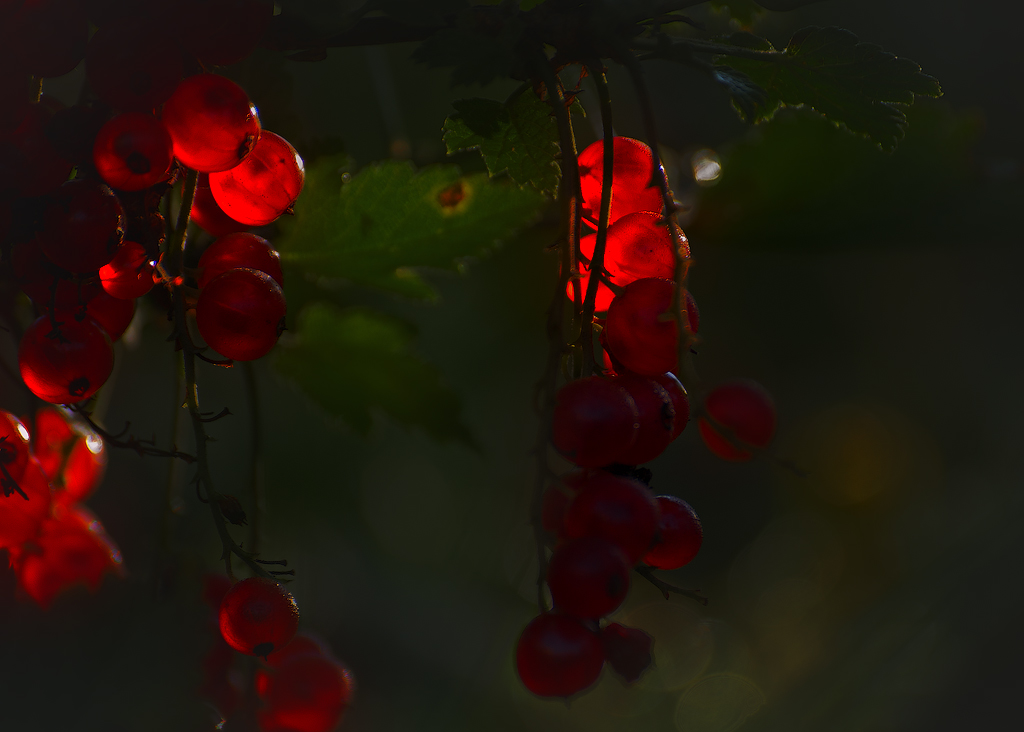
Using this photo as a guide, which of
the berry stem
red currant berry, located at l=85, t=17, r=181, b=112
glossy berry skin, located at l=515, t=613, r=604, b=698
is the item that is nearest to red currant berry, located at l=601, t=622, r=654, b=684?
glossy berry skin, located at l=515, t=613, r=604, b=698

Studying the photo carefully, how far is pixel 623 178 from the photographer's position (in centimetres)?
40

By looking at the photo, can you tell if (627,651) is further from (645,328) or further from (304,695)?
(304,695)

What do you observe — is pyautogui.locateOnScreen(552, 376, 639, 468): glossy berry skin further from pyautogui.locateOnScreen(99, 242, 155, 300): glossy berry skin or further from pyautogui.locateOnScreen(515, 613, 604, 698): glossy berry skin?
pyautogui.locateOnScreen(99, 242, 155, 300): glossy berry skin

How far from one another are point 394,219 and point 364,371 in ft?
0.51

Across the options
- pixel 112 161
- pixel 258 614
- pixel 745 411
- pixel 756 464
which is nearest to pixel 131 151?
pixel 112 161

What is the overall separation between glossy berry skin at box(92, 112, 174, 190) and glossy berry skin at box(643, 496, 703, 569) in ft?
0.95

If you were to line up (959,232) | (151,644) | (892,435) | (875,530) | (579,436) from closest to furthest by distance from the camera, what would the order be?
1. (579,436)
2. (151,644)
3. (959,232)
4. (875,530)
5. (892,435)

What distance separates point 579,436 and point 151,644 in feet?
2.06

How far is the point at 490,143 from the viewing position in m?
0.40

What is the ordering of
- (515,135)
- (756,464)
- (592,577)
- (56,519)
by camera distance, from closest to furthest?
(592,577), (515,135), (56,519), (756,464)

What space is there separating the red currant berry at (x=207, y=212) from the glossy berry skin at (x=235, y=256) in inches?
1.5

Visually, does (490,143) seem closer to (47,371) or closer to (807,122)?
(47,371)

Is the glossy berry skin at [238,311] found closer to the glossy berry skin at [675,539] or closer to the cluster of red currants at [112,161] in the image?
the cluster of red currants at [112,161]

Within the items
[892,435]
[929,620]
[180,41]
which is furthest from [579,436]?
[892,435]
